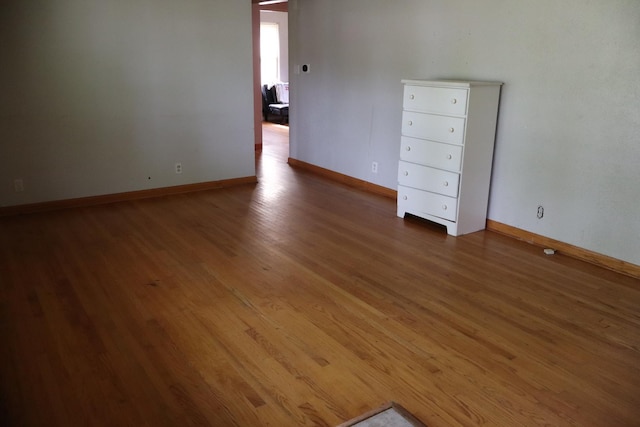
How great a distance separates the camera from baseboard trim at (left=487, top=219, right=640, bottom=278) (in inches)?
139

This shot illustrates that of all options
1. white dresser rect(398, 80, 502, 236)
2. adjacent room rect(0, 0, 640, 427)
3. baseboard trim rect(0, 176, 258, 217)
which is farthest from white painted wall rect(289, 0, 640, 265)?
baseboard trim rect(0, 176, 258, 217)

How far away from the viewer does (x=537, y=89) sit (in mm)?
3848

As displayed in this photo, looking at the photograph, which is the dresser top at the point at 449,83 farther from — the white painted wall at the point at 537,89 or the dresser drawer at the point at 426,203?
the dresser drawer at the point at 426,203

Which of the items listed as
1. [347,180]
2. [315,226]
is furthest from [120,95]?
[347,180]

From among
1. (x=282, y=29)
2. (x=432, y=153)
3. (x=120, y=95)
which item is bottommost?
(x=432, y=153)

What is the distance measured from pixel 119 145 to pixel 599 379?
4325 millimetres

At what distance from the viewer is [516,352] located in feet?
8.33

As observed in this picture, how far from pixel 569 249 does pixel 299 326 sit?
231 centimetres

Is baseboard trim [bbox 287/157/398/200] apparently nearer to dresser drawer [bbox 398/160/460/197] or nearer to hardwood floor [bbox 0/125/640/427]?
dresser drawer [bbox 398/160/460/197]

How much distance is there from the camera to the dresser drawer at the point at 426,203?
4.18m

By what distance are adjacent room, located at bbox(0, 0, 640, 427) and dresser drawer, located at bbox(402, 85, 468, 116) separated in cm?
4

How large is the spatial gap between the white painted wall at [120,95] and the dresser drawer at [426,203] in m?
2.02

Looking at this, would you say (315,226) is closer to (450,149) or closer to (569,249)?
(450,149)

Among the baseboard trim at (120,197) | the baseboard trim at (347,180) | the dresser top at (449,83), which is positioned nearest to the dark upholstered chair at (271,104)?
the baseboard trim at (347,180)
